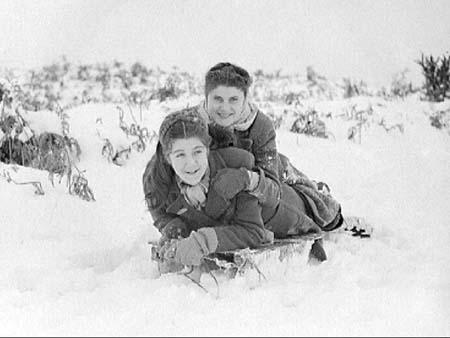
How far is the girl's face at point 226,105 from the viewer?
2.81 metres

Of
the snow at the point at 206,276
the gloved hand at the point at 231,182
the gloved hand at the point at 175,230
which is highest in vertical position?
the gloved hand at the point at 231,182

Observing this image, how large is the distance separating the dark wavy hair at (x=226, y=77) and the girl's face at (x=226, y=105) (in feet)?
0.06

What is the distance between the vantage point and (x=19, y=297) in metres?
2.27

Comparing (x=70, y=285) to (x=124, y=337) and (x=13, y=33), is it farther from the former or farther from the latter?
(x=13, y=33)

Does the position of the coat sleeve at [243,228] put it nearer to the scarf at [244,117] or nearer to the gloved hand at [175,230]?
the gloved hand at [175,230]

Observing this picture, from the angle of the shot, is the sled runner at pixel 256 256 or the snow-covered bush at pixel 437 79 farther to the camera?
the snow-covered bush at pixel 437 79

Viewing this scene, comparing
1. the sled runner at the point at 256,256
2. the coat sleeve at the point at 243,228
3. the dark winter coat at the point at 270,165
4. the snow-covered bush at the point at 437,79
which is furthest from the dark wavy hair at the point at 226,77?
the snow-covered bush at the point at 437,79

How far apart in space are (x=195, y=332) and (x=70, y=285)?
75 cm

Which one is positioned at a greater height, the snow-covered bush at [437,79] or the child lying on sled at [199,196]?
the snow-covered bush at [437,79]

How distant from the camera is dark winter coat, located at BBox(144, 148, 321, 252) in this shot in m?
2.56

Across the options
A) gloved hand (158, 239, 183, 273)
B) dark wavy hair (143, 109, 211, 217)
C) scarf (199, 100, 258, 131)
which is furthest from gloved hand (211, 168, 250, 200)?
scarf (199, 100, 258, 131)

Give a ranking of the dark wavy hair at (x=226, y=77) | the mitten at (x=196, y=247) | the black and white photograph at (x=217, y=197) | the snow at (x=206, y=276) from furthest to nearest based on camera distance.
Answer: the dark wavy hair at (x=226, y=77)
the mitten at (x=196, y=247)
the black and white photograph at (x=217, y=197)
the snow at (x=206, y=276)

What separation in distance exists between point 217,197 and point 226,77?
51 centimetres

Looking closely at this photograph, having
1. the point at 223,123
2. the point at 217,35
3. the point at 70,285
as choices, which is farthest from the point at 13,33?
the point at 70,285
